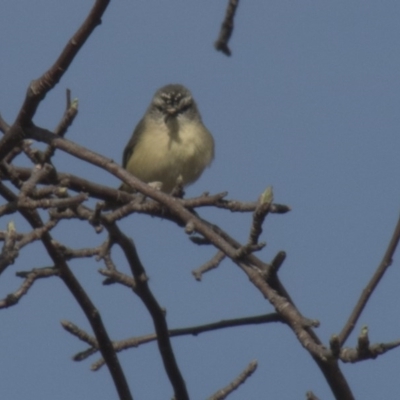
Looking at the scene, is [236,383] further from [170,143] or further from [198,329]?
[170,143]

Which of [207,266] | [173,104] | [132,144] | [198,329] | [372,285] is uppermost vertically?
[173,104]

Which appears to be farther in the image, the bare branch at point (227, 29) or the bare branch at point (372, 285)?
the bare branch at point (227, 29)

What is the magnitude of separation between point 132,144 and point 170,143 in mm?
790

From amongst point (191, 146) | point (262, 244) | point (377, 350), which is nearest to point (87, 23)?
point (262, 244)

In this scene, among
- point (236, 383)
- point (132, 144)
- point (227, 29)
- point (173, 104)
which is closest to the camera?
point (227, 29)

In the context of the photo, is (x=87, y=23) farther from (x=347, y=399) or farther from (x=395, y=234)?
(x=347, y=399)

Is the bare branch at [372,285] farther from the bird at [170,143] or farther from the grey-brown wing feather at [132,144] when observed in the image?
the grey-brown wing feather at [132,144]

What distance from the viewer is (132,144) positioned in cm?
1080

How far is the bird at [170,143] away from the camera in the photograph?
32.4ft

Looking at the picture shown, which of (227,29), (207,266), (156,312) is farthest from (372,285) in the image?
(227,29)

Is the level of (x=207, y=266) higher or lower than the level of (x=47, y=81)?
lower

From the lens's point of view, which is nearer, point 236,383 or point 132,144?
point 236,383

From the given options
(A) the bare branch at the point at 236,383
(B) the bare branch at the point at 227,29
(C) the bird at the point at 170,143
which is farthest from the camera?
(C) the bird at the point at 170,143

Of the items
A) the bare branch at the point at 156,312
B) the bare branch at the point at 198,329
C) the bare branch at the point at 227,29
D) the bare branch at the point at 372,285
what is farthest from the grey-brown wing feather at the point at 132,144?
the bare branch at the point at 372,285
